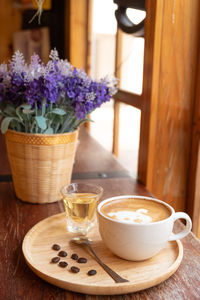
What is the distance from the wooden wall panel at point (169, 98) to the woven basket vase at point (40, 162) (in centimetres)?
30

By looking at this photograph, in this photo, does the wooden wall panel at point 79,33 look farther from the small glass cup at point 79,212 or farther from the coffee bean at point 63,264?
the coffee bean at point 63,264

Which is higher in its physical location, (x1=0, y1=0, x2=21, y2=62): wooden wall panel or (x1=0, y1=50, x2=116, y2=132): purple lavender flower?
(x1=0, y1=0, x2=21, y2=62): wooden wall panel

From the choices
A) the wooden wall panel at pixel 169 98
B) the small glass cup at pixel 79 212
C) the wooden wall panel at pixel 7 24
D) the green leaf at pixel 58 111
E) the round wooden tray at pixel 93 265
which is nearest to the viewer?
the round wooden tray at pixel 93 265

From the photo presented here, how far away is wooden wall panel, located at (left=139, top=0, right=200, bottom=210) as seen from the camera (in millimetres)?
1154

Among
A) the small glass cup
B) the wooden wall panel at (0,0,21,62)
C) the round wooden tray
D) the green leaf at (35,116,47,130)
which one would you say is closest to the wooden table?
the round wooden tray


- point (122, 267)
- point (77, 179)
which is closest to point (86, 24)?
point (77, 179)

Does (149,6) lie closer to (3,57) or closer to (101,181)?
(101,181)

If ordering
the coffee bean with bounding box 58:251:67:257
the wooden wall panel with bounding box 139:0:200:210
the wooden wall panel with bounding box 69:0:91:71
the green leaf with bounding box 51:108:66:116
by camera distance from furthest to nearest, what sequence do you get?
the wooden wall panel with bounding box 69:0:91:71, the wooden wall panel with bounding box 139:0:200:210, the green leaf with bounding box 51:108:66:116, the coffee bean with bounding box 58:251:67:257

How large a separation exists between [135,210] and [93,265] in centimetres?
15

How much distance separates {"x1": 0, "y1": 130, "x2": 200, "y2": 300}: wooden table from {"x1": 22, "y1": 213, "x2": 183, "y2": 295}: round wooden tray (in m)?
0.02

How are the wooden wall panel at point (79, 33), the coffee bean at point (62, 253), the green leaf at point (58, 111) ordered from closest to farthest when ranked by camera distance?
1. the coffee bean at point (62, 253)
2. the green leaf at point (58, 111)
3. the wooden wall panel at point (79, 33)

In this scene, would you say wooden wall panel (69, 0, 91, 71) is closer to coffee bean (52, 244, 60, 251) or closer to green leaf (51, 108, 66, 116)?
green leaf (51, 108, 66, 116)

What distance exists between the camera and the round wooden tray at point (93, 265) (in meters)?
0.66

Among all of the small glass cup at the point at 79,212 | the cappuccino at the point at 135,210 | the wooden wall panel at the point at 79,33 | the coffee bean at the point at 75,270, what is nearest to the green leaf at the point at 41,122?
the small glass cup at the point at 79,212
